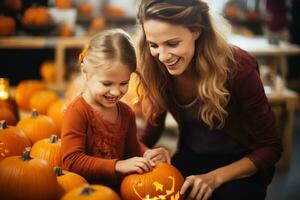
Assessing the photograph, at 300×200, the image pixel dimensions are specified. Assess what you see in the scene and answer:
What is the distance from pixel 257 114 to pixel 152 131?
1.57 feet

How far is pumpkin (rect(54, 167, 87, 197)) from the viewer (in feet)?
4.98

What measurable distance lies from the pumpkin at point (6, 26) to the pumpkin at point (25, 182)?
293 cm

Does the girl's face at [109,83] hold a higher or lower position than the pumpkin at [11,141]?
higher

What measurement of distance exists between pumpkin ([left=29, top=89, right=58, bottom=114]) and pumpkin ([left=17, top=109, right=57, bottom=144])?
2.42 feet

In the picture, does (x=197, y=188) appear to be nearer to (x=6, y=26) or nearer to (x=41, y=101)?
(x=41, y=101)

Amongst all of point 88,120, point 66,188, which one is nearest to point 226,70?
point 88,120

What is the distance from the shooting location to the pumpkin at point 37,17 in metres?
4.30

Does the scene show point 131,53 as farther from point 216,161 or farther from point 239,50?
point 216,161

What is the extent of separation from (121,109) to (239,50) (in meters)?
0.51

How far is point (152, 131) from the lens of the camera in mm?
2088

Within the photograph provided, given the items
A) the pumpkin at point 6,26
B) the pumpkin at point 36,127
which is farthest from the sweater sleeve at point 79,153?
the pumpkin at point 6,26

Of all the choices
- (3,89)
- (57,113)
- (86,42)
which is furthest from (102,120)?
(86,42)

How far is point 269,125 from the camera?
1821 mm

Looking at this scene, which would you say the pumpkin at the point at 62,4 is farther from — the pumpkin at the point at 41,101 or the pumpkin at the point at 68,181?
the pumpkin at the point at 68,181
